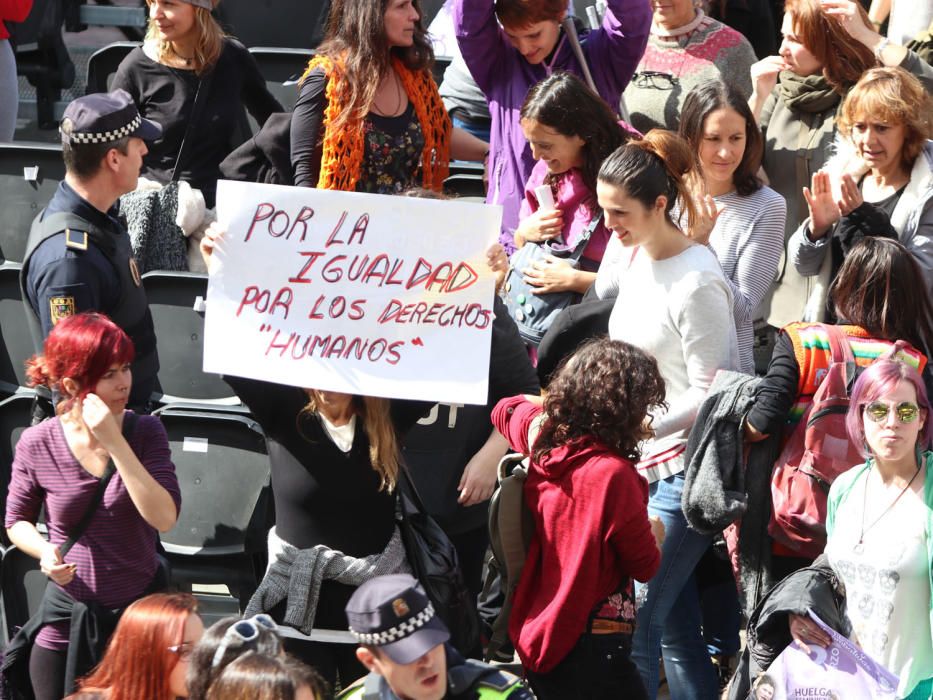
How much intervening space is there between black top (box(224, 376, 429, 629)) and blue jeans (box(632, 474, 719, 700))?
2.87ft

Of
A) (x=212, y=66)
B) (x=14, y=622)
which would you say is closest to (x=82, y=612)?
(x=14, y=622)

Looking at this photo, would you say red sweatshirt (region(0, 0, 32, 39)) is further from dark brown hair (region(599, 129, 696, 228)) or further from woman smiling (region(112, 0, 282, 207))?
dark brown hair (region(599, 129, 696, 228))

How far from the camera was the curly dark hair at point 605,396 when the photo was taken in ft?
11.4

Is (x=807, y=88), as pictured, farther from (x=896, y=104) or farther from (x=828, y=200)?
(x=828, y=200)

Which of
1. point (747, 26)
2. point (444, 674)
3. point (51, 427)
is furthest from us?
point (747, 26)

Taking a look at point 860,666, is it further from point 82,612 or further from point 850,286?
point 82,612

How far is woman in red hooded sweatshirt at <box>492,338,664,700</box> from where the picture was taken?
11.4ft

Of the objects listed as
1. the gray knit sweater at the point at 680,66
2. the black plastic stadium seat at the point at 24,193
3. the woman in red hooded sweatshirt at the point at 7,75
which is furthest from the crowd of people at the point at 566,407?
the woman in red hooded sweatshirt at the point at 7,75

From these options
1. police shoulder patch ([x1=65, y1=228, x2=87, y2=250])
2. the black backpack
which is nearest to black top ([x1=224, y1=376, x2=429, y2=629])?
police shoulder patch ([x1=65, y1=228, x2=87, y2=250])

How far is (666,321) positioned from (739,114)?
3.42 ft

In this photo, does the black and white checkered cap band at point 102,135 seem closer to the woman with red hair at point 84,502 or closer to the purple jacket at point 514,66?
the woman with red hair at point 84,502

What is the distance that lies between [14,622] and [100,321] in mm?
1541

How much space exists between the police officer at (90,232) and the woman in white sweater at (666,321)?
1561 millimetres

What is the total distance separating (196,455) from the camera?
4.83 m
